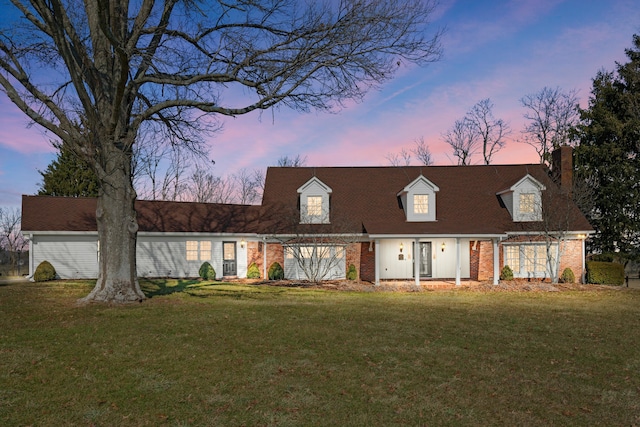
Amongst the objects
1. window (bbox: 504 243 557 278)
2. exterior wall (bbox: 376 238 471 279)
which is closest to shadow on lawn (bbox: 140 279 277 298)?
exterior wall (bbox: 376 238 471 279)

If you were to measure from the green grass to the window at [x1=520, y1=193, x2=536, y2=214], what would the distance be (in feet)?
37.8

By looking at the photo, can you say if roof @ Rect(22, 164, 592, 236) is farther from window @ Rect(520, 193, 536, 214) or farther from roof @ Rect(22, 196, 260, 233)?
window @ Rect(520, 193, 536, 214)

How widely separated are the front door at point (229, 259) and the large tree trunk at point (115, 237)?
11948 millimetres

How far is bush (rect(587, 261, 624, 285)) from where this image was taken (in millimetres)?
22828

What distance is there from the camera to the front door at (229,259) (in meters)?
24.8

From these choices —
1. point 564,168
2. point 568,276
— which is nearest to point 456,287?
point 568,276

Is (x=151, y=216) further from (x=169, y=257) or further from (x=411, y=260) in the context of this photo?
(x=411, y=260)

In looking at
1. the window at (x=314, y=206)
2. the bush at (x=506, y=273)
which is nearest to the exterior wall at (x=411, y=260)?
the bush at (x=506, y=273)

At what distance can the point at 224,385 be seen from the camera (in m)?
6.23

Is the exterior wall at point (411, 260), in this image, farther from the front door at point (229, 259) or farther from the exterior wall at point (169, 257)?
the front door at point (229, 259)

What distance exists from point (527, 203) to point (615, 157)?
8745mm

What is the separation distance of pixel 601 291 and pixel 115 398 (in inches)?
800

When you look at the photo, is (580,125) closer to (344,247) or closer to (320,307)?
(344,247)

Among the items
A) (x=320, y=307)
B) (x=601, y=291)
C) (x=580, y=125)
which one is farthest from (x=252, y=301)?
(x=580, y=125)
